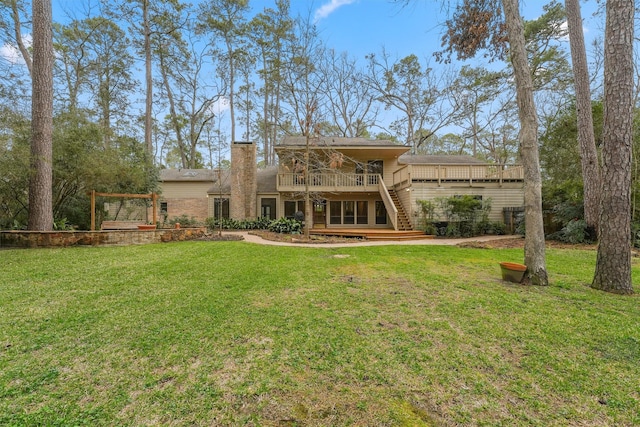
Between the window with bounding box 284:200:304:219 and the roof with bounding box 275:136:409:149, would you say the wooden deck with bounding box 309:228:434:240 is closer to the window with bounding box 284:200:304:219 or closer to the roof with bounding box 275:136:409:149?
the window with bounding box 284:200:304:219

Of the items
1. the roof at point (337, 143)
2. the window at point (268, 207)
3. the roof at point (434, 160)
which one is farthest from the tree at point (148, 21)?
the roof at point (434, 160)

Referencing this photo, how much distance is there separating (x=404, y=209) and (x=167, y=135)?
26.2m

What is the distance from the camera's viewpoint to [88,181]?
32.5ft

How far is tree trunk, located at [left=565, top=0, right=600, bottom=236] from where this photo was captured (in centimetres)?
920

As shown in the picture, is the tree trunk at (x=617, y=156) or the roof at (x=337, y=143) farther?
the roof at (x=337, y=143)

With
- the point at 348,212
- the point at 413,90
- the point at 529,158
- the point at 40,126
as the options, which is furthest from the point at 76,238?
the point at 413,90

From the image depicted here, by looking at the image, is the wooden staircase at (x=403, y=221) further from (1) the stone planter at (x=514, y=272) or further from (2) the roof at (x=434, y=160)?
(1) the stone planter at (x=514, y=272)

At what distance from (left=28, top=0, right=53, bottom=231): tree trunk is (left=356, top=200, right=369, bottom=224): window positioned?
13299mm

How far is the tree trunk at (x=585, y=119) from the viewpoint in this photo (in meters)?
9.20

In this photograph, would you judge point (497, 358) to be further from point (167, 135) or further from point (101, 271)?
point (167, 135)

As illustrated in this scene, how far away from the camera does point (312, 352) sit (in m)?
2.38

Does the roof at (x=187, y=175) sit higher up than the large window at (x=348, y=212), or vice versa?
the roof at (x=187, y=175)

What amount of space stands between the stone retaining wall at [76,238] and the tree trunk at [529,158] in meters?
10.3

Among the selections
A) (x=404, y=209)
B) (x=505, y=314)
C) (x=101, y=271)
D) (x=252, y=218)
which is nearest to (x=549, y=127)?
(x=404, y=209)
